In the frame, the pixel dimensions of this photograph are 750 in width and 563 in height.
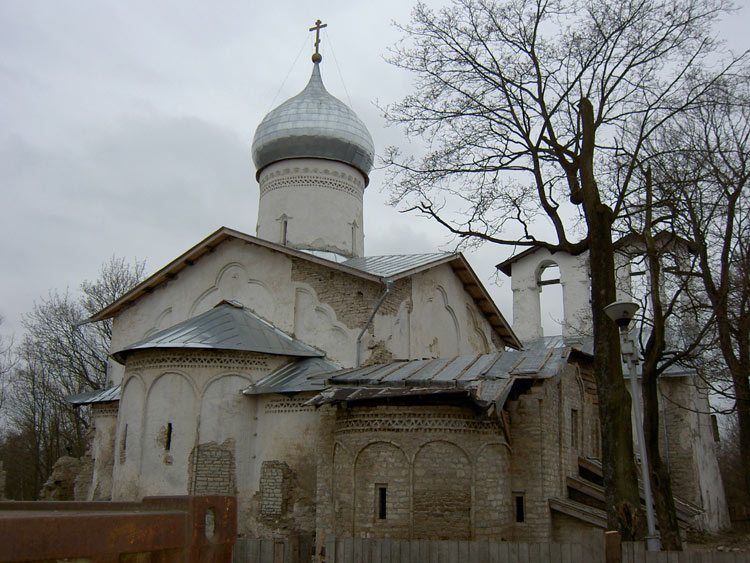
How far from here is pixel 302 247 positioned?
53.2 feet

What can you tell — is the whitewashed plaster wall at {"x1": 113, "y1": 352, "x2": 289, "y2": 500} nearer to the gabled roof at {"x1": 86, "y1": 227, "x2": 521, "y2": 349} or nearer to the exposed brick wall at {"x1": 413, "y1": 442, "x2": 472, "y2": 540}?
the gabled roof at {"x1": 86, "y1": 227, "x2": 521, "y2": 349}

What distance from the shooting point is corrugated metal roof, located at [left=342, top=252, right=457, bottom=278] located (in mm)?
12999

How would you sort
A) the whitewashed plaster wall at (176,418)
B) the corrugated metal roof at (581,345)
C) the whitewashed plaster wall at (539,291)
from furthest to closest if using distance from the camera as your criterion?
1. the whitewashed plaster wall at (539,291)
2. the corrugated metal roof at (581,345)
3. the whitewashed plaster wall at (176,418)

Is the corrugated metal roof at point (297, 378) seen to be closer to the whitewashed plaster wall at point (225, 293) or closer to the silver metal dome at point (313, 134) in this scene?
the whitewashed plaster wall at point (225, 293)

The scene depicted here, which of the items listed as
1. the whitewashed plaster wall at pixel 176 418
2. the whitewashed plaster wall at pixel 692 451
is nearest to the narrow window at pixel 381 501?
the whitewashed plaster wall at pixel 176 418

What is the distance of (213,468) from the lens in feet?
38.2

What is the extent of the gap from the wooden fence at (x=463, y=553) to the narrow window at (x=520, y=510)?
12.1 ft

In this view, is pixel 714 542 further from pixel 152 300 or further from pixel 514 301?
pixel 152 300

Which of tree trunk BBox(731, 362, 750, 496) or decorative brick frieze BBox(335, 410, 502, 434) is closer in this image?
decorative brick frieze BBox(335, 410, 502, 434)

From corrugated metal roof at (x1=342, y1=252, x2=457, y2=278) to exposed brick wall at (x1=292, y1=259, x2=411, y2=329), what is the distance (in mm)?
297

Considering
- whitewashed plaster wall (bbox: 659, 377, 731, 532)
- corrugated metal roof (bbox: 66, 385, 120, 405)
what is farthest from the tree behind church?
whitewashed plaster wall (bbox: 659, 377, 731, 532)

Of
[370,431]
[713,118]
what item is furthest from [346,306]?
[713,118]

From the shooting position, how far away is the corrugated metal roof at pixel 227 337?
12062 millimetres

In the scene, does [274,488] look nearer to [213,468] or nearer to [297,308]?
[213,468]
